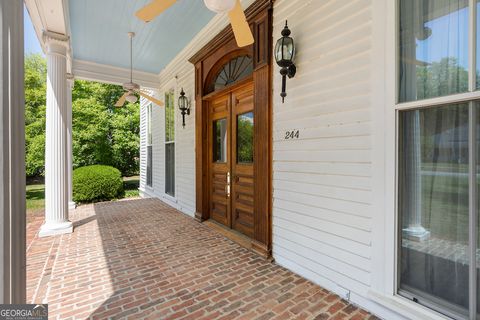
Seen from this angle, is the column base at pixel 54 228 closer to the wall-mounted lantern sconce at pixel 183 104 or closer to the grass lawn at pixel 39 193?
the grass lawn at pixel 39 193

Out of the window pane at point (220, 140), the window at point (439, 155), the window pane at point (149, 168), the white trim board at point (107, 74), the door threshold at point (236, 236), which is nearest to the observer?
the window at point (439, 155)

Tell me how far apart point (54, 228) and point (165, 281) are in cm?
291

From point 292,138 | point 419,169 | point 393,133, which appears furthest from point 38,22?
point 419,169

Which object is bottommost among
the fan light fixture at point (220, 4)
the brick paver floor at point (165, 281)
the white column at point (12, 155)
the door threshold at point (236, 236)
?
the brick paver floor at point (165, 281)

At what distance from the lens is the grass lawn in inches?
277

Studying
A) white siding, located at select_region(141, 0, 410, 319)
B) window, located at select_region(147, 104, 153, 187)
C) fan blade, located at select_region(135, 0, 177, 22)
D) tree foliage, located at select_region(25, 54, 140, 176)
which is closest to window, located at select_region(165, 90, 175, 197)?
window, located at select_region(147, 104, 153, 187)

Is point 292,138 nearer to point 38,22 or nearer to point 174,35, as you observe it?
point 174,35

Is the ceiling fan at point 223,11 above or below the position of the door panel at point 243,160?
above

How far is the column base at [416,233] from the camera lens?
1.89 metres

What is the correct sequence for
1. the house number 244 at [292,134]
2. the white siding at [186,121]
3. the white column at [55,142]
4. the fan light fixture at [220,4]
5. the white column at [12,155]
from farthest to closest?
the white siding at [186,121], the white column at [55,142], the house number 244 at [292,134], the fan light fixture at [220,4], the white column at [12,155]

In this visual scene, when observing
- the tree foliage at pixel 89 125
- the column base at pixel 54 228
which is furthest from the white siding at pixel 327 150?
the tree foliage at pixel 89 125

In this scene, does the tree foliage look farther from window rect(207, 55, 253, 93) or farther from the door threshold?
the door threshold

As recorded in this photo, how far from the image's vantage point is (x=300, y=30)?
2.88 m

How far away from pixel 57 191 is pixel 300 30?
4.74 metres
